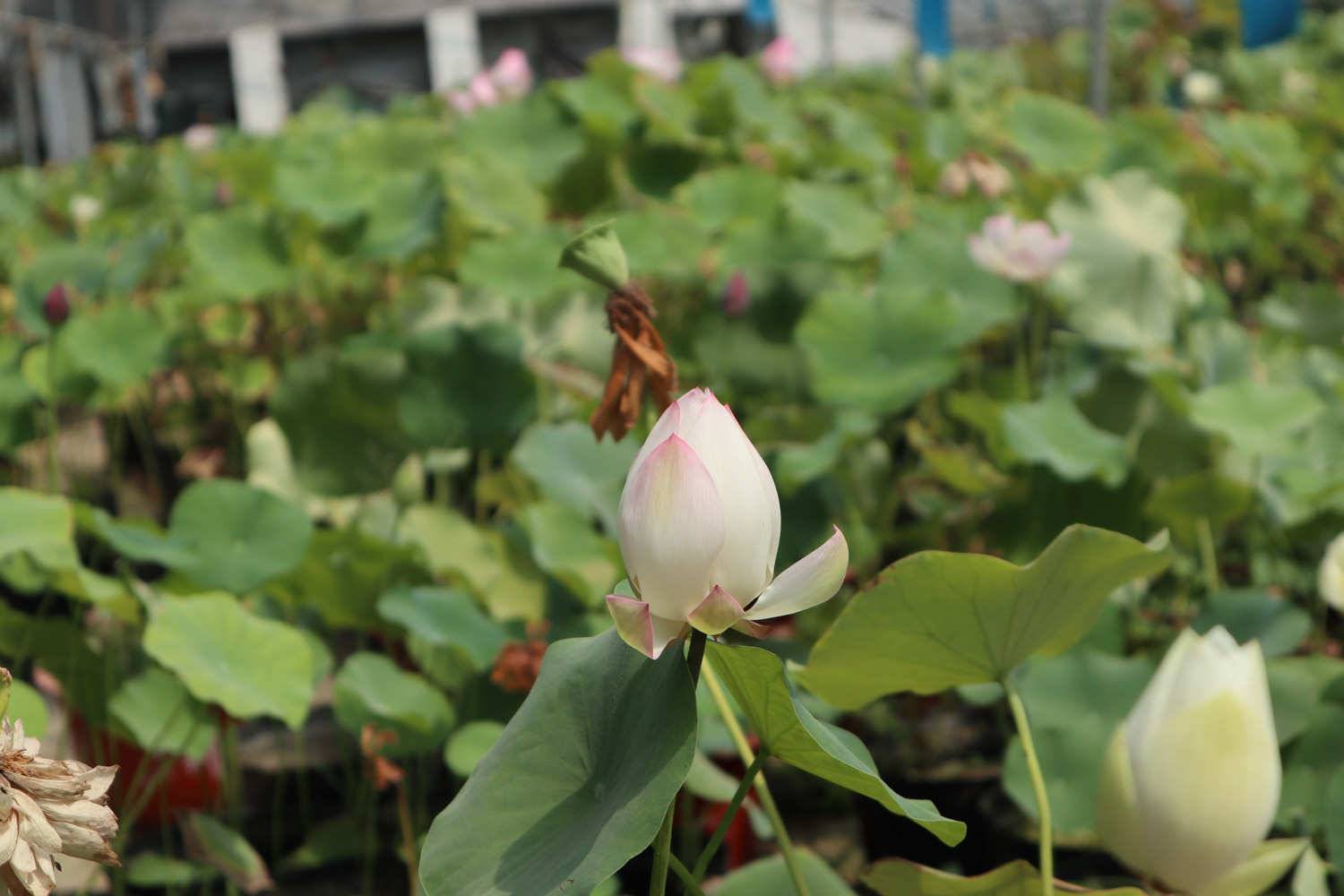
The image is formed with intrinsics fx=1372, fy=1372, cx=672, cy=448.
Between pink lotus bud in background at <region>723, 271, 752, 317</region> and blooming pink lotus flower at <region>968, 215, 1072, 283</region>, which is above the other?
blooming pink lotus flower at <region>968, 215, 1072, 283</region>

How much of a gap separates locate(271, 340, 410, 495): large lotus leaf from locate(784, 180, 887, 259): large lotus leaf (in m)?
0.64

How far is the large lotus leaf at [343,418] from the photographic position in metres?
1.23

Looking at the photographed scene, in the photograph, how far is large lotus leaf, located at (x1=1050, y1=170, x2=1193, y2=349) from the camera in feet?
4.19

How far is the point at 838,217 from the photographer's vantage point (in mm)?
1749

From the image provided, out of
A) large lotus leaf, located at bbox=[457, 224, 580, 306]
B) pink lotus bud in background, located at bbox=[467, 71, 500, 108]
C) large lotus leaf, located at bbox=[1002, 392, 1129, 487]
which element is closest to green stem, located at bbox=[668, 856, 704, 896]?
large lotus leaf, located at bbox=[1002, 392, 1129, 487]

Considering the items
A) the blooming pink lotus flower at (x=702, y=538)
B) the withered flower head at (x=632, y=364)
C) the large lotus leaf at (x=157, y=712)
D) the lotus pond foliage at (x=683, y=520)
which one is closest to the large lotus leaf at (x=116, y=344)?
the lotus pond foliage at (x=683, y=520)

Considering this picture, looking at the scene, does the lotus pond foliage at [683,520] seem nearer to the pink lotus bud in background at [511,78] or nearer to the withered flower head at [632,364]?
the withered flower head at [632,364]

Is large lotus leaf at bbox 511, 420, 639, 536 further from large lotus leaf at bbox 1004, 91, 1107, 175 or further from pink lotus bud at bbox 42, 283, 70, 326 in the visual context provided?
large lotus leaf at bbox 1004, 91, 1107, 175

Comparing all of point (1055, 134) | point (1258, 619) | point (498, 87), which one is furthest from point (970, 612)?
point (498, 87)

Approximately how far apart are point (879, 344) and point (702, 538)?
944mm

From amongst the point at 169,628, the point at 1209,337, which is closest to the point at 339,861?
the point at 169,628

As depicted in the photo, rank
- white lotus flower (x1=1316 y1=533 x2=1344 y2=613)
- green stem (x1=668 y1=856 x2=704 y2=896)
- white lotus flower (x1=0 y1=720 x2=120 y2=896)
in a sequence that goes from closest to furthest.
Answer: white lotus flower (x1=0 y1=720 x2=120 y2=896) < green stem (x1=668 y1=856 x2=704 y2=896) < white lotus flower (x1=1316 y1=533 x2=1344 y2=613)

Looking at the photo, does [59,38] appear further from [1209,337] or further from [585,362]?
[1209,337]

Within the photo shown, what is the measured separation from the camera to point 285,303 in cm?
201
